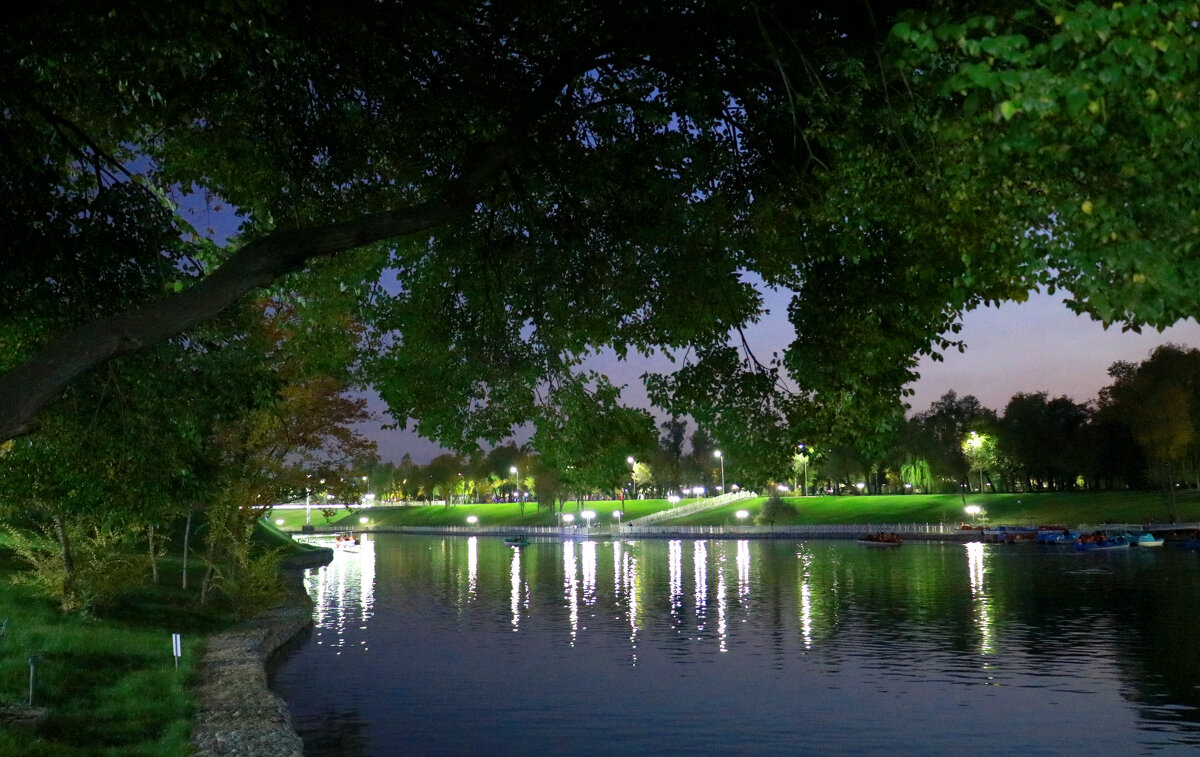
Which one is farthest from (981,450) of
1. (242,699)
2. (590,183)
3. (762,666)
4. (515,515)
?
(590,183)

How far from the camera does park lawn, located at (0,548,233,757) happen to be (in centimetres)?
1641

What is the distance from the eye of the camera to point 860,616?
3953 cm

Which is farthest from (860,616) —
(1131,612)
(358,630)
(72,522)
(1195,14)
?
(1195,14)

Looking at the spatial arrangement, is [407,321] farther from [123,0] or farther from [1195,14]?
[1195,14]

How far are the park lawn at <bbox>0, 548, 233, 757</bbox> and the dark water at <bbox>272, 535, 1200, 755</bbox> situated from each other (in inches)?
126

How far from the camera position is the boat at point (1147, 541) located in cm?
7512

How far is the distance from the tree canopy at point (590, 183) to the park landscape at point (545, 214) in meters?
0.05

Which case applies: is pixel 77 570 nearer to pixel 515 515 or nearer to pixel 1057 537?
pixel 1057 537

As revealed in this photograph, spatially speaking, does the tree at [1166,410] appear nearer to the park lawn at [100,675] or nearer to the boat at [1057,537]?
the boat at [1057,537]

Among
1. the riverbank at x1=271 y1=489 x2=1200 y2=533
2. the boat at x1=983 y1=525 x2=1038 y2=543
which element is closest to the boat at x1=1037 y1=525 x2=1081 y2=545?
the boat at x1=983 y1=525 x2=1038 y2=543

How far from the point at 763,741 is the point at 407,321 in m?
11.6

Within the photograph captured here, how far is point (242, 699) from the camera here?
2141 cm

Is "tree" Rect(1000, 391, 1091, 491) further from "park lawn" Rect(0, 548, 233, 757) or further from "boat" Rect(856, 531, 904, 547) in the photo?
"park lawn" Rect(0, 548, 233, 757)

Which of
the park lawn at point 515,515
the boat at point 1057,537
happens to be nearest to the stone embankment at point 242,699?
the boat at point 1057,537
